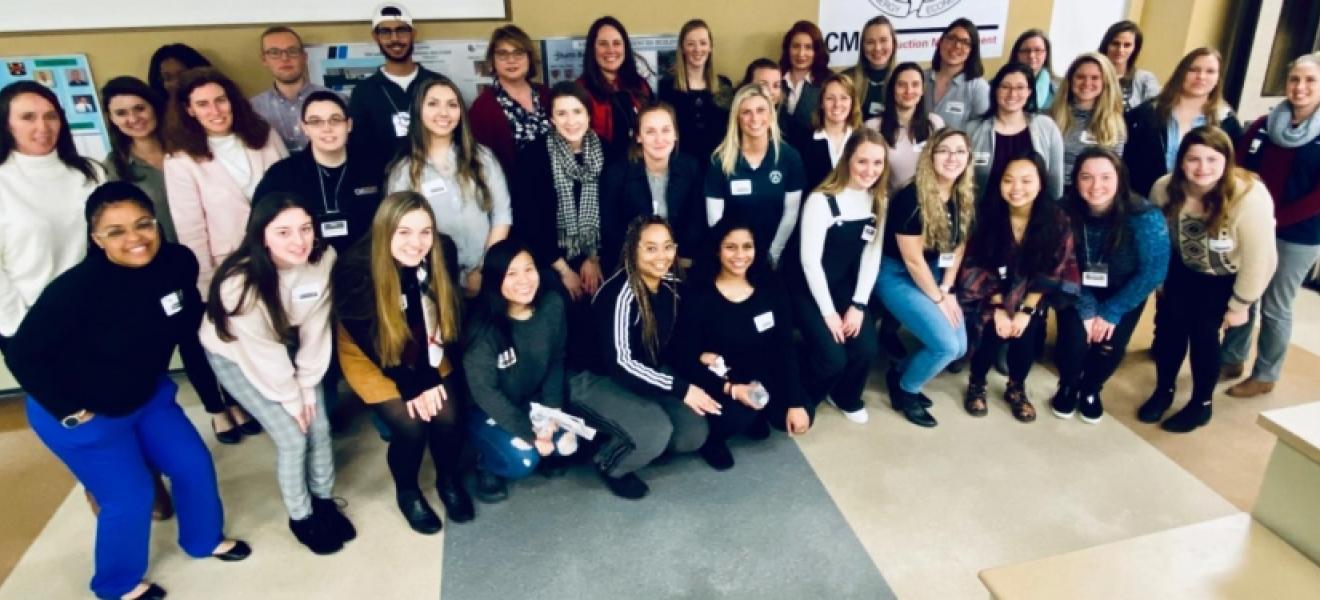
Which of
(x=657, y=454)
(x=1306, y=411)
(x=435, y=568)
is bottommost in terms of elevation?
(x=435, y=568)

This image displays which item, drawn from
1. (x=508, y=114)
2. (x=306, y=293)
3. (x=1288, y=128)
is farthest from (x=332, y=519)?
(x=1288, y=128)

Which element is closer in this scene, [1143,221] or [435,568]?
[435,568]

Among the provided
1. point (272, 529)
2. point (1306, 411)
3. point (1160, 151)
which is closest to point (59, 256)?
point (272, 529)

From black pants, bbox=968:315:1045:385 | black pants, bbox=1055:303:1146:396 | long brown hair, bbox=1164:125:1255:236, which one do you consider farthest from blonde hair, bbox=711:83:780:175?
long brown hair, bbox=1164:125:1255:236

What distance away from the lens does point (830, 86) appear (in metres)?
3.17

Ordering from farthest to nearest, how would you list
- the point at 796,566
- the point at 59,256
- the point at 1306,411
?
the point at 59,256
the point at 796,566
the point at 1306,411

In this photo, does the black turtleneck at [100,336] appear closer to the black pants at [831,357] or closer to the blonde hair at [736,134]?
the blonde hair at [736,134]

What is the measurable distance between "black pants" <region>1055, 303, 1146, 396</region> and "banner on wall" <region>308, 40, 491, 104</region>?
2.87 metres

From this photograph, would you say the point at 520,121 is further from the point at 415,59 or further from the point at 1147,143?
the point at 1147,143

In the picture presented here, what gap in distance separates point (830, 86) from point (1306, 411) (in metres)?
2.17

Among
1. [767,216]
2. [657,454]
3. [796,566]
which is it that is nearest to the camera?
[796,566]

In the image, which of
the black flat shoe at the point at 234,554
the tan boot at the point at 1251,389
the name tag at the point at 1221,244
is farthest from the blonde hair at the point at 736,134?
the tan boot at the point at 1251,389

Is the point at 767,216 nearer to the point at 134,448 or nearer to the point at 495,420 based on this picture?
the point at 495,420

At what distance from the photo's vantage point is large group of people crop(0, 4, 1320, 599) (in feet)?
7.30
